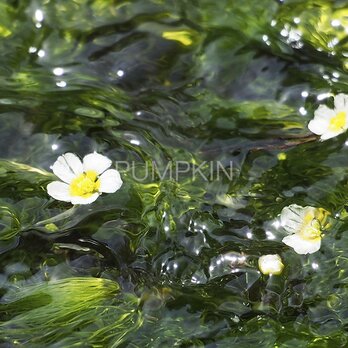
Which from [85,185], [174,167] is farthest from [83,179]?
[174,167]

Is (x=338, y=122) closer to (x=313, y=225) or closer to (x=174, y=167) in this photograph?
(x=313, y=225)

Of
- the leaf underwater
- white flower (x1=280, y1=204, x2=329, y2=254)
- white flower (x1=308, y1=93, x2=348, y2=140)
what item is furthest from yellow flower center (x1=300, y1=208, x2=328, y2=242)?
the leaf underwater

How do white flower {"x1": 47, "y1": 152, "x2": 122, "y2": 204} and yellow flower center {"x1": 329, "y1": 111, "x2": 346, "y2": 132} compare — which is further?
yellow flower center {"x1": 329, "y1": 111, "x2": 346, "y2": 132}

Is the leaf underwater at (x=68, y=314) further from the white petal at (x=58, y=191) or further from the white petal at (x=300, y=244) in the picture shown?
the white petal at (x=300, y=244)

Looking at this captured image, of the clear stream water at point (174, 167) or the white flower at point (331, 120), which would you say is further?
the white flower at point (331, 120)

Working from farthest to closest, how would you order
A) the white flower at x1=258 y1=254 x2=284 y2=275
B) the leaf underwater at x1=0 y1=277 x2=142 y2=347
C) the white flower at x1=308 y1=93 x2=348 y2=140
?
the white flower at x1=308 y1=93 x2=348 y2=140
the white flower at x1=258 y1=254 x2=284 y2=275
the leaf underwater at x1=0 y1=277 x2=142 y2=347

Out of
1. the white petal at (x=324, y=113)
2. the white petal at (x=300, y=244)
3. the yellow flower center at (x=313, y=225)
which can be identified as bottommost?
the white petal at (x=300, y=244)

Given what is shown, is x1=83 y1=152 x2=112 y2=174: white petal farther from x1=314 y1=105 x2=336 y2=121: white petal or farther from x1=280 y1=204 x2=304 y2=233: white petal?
x1=314 y1=105 x2=336 y2=121: white petal

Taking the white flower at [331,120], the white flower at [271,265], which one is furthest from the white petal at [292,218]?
the white flower at [331,120]
